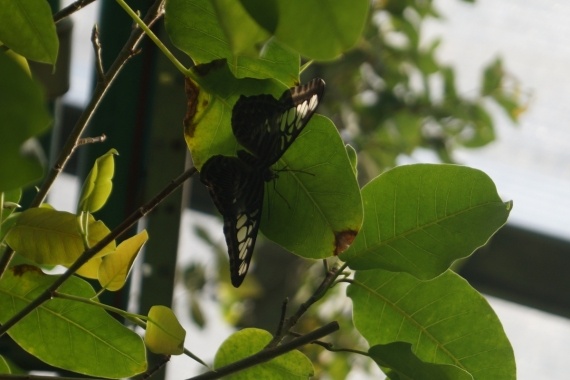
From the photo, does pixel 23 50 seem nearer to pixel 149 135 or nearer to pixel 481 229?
pixel 481 229

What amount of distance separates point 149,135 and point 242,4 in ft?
2.11

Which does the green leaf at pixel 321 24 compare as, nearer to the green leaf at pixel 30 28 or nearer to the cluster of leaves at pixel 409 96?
the green leaf at pixel 30 28

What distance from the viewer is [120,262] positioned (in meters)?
0.54

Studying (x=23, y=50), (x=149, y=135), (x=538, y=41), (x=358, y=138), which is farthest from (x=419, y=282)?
(x=538, y=41)

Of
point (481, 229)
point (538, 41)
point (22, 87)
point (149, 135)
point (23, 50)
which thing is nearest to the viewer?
point (22, 87)

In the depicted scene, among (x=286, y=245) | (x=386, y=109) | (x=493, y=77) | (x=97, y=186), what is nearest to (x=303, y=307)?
(x=286, y=245)

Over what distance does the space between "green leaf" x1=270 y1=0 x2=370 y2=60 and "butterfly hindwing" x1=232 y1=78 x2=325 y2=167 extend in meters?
0.14

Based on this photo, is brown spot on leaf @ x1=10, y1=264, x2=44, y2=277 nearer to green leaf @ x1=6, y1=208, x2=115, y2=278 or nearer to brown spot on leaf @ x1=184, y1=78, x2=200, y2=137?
green leaf @ x1=6, y1=208, x2=115, y2=278

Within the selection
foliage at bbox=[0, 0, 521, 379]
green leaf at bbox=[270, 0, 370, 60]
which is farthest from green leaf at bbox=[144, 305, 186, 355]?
green leaf at bbox=[270, 0, 370, 60]

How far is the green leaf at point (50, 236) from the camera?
49 cm

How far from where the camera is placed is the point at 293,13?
289 mm

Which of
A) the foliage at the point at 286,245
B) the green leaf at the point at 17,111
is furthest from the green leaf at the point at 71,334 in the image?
the green leaf at the point at 17,111

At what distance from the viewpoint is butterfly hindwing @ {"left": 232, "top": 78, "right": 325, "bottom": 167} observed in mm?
428

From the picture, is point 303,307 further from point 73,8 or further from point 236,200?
point 73,8
